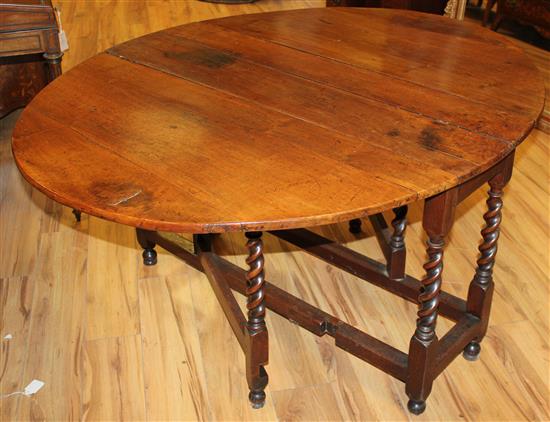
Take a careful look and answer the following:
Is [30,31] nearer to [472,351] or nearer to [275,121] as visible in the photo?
[275,121]

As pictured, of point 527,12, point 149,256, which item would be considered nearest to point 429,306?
point 149,256

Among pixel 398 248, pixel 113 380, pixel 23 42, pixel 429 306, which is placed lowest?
pixel 113 380

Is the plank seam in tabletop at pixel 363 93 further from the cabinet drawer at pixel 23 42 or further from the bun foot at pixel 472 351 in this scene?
the bun foot at pixel 472 351

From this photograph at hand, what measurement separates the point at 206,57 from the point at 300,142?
57 cm

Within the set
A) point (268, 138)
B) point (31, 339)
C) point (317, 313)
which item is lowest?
point (31, 339)

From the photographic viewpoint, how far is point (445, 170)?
1420mm

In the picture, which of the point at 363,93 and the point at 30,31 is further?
the point at 30,31

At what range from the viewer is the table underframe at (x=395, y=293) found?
64.7 inches

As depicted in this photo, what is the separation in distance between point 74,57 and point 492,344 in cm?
300

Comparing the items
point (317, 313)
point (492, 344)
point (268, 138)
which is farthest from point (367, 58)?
point (492, 344)


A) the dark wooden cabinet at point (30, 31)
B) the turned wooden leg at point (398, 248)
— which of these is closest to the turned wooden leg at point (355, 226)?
the turned wooden leg at point (398, 248)

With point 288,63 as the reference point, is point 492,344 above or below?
below

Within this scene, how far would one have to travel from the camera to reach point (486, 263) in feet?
6.23

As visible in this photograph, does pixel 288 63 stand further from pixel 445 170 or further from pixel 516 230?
pixel 516 230
